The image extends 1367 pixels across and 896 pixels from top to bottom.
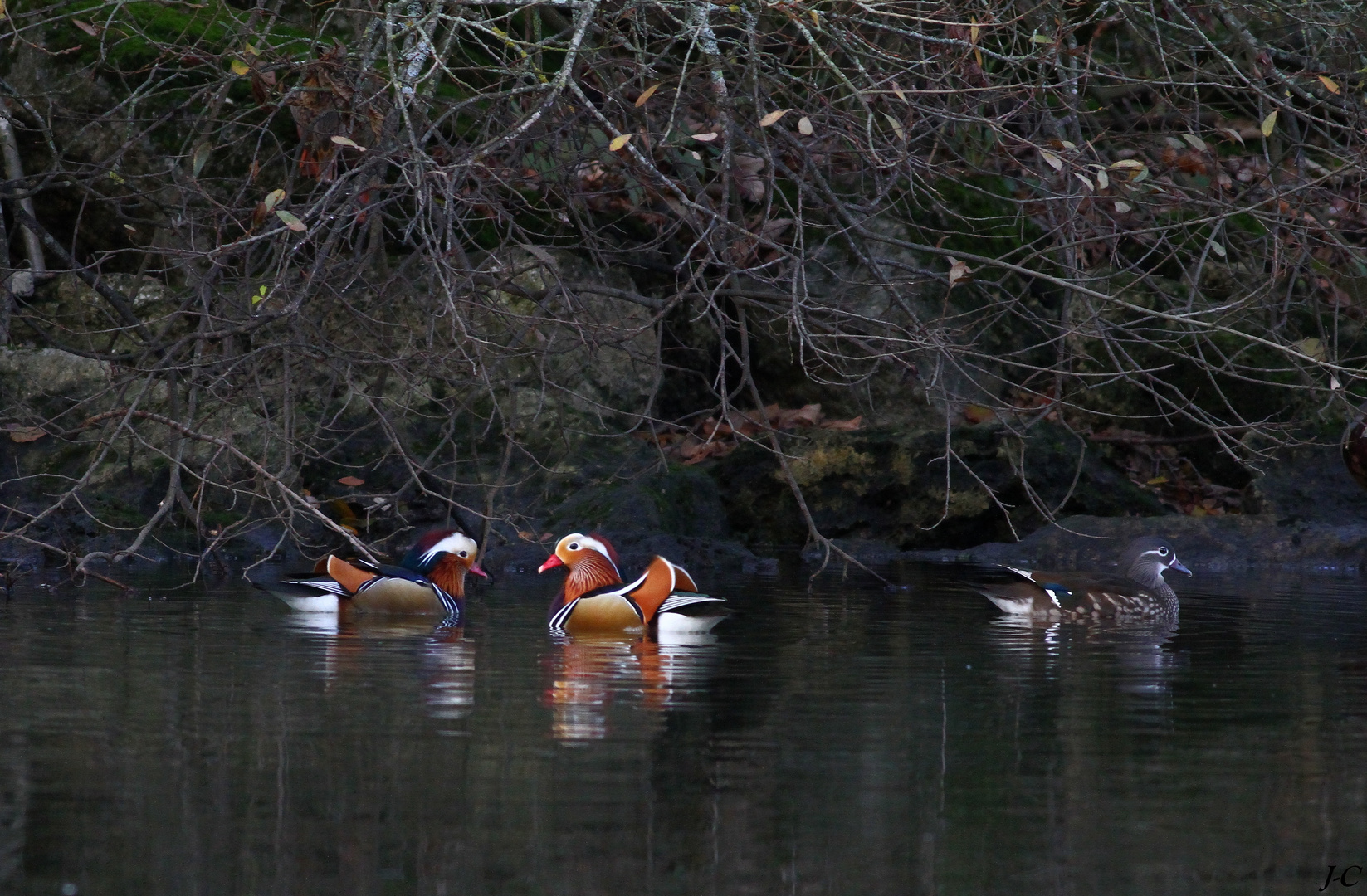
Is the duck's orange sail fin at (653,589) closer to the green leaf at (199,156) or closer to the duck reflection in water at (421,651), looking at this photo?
the duck reflection in water at (421,651)

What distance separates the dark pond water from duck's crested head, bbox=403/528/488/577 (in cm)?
123

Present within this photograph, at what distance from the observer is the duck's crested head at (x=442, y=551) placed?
366 inches

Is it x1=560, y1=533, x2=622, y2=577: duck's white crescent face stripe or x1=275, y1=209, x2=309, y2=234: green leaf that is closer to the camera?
x1=275, y1=209, x2=309, y2=234: green leaf

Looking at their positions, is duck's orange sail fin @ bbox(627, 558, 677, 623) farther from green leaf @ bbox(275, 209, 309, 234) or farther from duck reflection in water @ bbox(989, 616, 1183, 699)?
green leaf @ bbox(275, 209, 309, 234)

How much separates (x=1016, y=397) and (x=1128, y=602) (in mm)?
4824

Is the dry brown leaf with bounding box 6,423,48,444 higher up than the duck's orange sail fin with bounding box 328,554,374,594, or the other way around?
the dry brown leaf with bounding box 6,423,48,444

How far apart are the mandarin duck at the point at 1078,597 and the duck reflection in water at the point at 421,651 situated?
288cm

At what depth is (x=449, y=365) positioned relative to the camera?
953 centimetres

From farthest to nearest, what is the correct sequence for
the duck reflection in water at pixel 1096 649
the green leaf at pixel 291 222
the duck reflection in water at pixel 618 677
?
the green leaf at pixel 291 222 → the duck reflection in water at pixel 1096 649 → the duck reflection in water at pixel 618 677

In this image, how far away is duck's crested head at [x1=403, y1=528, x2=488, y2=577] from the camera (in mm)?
9305

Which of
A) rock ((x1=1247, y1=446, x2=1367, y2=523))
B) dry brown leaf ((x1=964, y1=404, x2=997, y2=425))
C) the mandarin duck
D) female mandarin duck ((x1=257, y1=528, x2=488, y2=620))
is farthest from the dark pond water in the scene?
dry brown leaf ((x1=964, y1=404, x2=997, y2=425))

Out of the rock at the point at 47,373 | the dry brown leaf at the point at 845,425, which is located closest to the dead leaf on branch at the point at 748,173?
the dry brown leaf at the point at 845,425

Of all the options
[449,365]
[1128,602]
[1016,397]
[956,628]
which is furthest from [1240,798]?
[1016,397]

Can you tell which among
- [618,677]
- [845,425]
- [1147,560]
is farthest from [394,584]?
[845,425]
